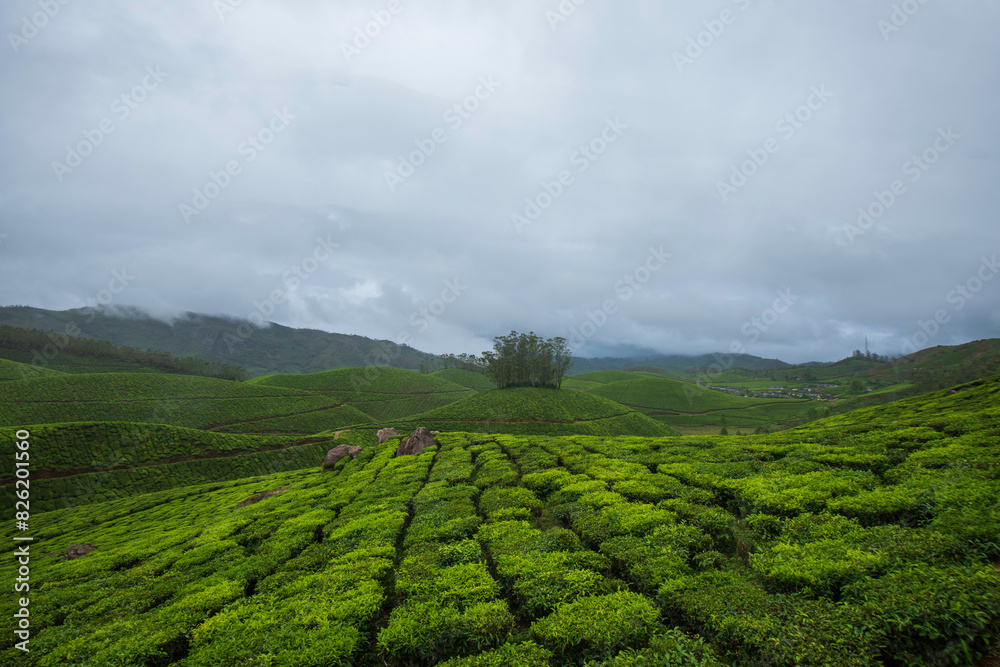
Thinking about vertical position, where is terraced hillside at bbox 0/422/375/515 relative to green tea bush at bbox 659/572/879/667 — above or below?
below

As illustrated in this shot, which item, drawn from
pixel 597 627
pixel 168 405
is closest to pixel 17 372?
pixel 168 405

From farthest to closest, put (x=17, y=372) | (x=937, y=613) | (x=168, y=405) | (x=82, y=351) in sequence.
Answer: (x=82, y=351) → (x=17, y=372) → (x=168, y=405) → (x=937, y=613)

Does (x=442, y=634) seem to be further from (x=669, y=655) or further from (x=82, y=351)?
(x=82, y=351)

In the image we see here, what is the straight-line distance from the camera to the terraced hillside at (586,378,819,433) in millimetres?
130125

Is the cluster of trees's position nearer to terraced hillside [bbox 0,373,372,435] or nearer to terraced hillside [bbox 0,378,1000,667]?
terraced hillside [bbox 0,373,372,435]

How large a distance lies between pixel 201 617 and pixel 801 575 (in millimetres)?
17544

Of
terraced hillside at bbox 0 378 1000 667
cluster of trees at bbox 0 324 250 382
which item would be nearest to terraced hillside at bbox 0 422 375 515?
terraced hillside at bbox 0 378 1000 667

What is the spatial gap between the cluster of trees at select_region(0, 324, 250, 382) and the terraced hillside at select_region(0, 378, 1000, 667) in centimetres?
18242

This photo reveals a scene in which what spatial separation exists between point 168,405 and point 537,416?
299 ft

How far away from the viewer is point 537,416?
290 ft

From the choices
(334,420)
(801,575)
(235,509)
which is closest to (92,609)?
(235,509)

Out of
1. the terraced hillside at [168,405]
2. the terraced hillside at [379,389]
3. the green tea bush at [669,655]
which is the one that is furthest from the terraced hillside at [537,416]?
the green tea bush at [669,655]

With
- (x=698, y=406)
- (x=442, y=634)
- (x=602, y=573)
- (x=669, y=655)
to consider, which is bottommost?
(x=698, y=406)

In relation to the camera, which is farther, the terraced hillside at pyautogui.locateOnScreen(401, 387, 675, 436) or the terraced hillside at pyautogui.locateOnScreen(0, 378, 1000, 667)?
the terraced hillside at pyautogui.locateOnScreen(401, 387, 675, 436)
